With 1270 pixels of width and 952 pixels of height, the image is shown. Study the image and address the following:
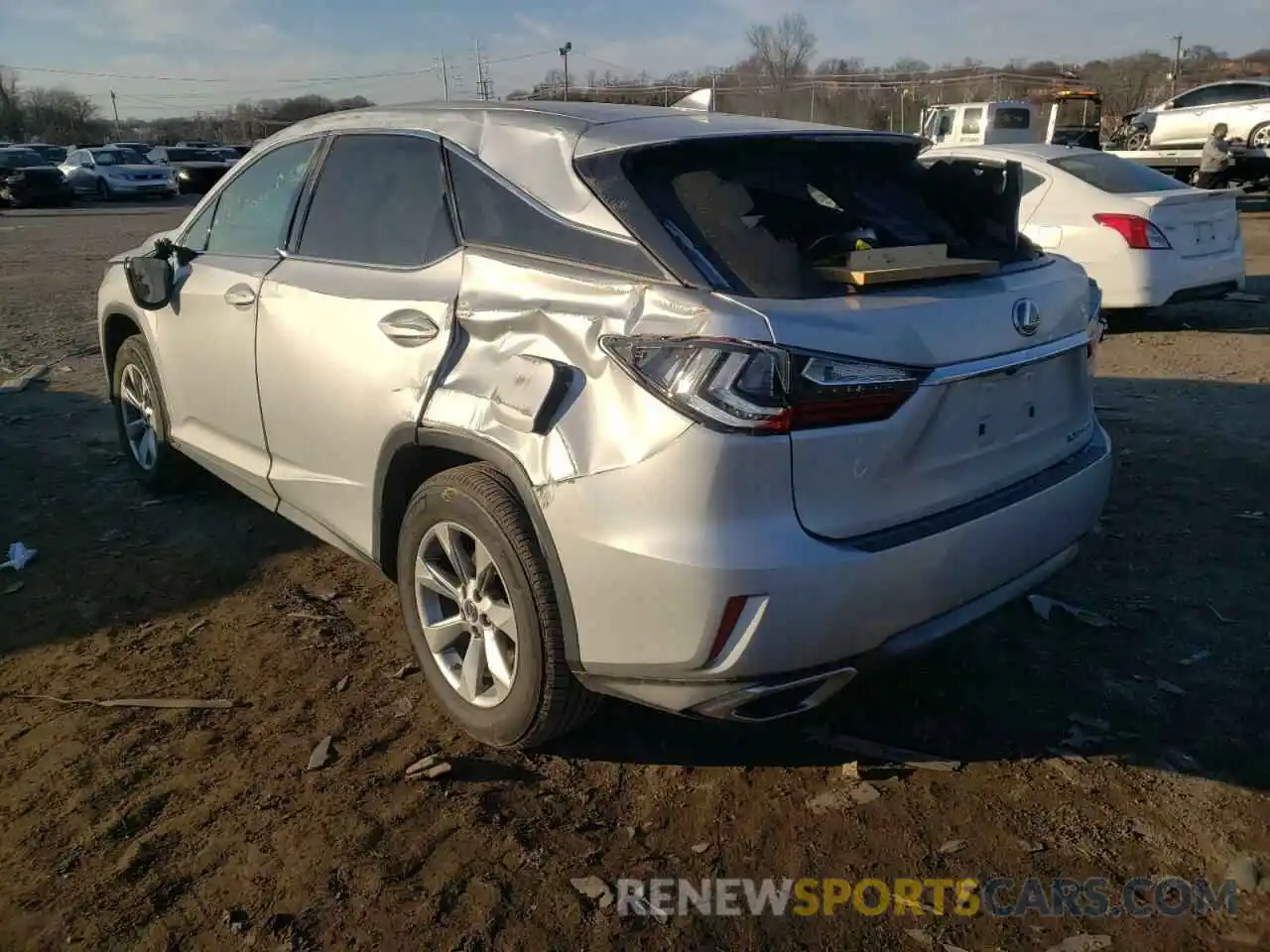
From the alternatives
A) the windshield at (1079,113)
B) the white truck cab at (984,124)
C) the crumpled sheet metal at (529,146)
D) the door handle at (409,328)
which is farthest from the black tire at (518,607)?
the windshield at (1079,113)

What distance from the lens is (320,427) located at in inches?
136

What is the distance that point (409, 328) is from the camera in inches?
120

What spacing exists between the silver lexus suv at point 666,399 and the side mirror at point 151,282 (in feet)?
3.16

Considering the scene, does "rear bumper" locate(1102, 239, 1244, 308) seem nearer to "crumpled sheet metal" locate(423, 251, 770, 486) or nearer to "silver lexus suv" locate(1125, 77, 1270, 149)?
"crumpled sheet metal" locate(423, 251, 770, 486)

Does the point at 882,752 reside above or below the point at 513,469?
below

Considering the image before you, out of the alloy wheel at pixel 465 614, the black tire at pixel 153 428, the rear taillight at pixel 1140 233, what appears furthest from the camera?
the rear taillight at pixel 1140 233

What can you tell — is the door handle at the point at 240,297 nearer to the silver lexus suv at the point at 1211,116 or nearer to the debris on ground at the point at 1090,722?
the debris on ground at the point at 1090,722

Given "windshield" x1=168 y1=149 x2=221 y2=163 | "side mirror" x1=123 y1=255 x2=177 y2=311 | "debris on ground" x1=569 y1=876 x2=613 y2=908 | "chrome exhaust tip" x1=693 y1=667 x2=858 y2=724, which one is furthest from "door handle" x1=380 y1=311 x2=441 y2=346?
"windshield" x1=168 y1=149 x2=221 y2=163

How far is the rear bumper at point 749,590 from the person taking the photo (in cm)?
234

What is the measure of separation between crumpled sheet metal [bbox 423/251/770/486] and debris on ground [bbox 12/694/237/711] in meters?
1.26

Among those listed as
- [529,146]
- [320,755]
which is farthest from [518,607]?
[529,146]

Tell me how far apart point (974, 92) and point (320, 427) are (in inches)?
1914

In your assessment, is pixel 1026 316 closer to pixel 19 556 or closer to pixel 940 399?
pixel 940 399

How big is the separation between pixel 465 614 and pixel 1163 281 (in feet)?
23.7
